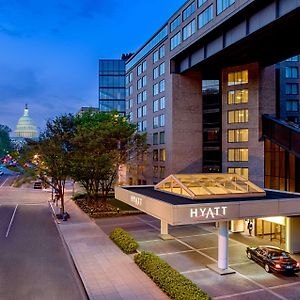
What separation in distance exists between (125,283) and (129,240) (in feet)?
24.7

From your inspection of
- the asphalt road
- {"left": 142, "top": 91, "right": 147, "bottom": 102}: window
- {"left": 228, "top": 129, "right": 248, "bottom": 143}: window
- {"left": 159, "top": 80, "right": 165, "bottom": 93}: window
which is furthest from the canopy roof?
{"left": 142, "top": 91, "right": 147, "bottom": 102}: window

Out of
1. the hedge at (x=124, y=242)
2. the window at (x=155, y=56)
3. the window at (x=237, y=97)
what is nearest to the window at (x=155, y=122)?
the window at (x=155, y=56)

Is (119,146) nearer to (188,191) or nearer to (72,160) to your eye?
(72,160)

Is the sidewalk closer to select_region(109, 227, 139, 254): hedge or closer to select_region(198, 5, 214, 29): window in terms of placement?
select_region(109, 227, 139, 254): hedge

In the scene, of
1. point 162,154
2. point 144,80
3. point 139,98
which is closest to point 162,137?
point 162,154

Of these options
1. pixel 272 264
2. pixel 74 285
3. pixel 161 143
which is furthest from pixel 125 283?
pixel 161 143

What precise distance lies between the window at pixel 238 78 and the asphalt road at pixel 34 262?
27.2 meters

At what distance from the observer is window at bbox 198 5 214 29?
3548cm

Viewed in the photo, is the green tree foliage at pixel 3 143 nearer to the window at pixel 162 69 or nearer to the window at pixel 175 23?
the window at pixel 162 69

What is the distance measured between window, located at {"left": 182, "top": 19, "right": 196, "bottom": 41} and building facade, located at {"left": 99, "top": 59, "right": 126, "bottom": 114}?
67.6 meters

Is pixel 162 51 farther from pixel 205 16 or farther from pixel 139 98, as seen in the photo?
pixel 205 16

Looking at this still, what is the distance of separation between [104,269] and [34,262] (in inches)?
210

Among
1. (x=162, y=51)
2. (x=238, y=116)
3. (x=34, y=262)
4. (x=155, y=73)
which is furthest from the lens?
(x=155, y=73)

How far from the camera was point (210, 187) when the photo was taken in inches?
968
